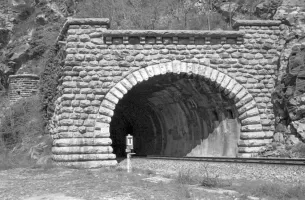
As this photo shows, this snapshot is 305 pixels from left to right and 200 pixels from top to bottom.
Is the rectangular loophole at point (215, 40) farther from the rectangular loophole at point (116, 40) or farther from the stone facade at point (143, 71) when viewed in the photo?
the rectangular loophole at point (116, 40)

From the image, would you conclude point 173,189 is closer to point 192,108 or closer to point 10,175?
point 10,175

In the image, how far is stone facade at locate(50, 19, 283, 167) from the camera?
11.7 meters

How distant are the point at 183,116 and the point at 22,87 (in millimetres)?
15221

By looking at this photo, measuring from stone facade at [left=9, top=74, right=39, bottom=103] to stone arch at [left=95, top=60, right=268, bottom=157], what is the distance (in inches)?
617

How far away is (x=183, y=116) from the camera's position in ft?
51.2

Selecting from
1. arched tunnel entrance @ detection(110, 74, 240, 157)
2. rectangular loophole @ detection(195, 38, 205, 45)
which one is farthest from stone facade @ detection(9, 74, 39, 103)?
rectangular loophole @ detection(195, 38, 205, 45)

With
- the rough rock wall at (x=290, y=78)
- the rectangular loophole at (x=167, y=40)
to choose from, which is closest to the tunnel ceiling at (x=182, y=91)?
the rectangular loophole at (x=167, y=40)

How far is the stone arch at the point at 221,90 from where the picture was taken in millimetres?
11992

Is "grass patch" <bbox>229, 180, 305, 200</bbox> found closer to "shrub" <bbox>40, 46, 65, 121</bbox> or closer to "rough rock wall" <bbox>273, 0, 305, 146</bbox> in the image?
"rough rock wall" <bbox>273, 0, 305, 146</bbox>

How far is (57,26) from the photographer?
1229 inches

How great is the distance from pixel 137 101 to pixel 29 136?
17.8 feet

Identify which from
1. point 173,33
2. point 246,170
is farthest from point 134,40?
point 246,170

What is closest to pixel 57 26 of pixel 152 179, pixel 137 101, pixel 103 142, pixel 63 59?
pixel 137 101

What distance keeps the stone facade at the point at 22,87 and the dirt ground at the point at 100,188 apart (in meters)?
18.0
